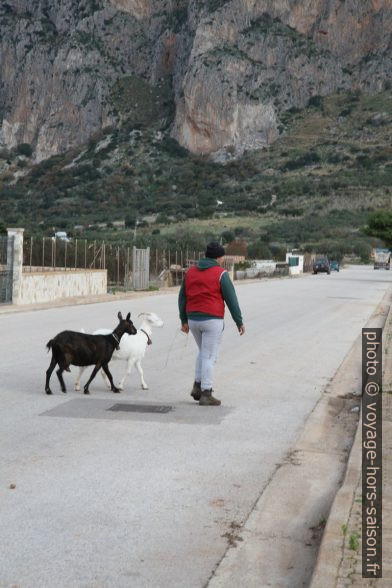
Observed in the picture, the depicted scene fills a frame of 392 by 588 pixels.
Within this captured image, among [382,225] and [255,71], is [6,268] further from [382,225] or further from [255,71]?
[255,71]

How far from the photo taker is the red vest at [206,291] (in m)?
10.5

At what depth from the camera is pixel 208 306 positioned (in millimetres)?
10461

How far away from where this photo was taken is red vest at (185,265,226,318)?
10.5 m

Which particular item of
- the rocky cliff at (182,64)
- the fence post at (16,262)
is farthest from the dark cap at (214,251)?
the rocky cliff at (182,64)

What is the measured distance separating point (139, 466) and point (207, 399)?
10.6 feet

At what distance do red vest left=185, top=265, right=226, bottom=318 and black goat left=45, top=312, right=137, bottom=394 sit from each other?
918mm

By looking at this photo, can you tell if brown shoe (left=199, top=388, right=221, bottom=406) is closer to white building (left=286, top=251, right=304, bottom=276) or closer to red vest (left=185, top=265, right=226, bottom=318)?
red vest (left=185, top=265, right=226, bottom=318)

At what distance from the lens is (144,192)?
147 meters

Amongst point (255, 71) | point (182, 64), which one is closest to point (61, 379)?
point (255, 71)

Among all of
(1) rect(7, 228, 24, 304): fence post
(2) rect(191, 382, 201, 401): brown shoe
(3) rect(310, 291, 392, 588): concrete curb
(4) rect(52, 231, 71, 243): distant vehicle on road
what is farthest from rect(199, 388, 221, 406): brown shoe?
(4) rect(52, 231, 71, 243): distant vehicle on road

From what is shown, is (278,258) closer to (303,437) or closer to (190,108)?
(190,108)

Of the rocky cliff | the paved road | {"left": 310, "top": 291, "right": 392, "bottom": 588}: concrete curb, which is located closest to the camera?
{"left": 310, "top": 291, "right": 392, "bottom": 588}: concrete curb

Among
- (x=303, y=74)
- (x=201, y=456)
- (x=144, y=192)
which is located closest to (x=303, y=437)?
(x=201, y=456)

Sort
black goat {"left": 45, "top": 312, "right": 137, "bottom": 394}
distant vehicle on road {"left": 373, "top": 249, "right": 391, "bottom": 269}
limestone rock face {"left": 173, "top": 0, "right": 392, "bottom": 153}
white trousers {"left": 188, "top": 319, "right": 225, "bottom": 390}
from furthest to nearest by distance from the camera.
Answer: limestone rock face {"left": 173, "top": 0, "right": 392, "bottom": 153} → distant vehicle on road {"left": 373, "top": 249, "right": 391, "bottom": 269} → black goat {"left": 45, "top": 312, "right": 137, "bottom": 394} → white trousers {"left": 188, "top": 319, "right": 225, "bottom": 390}
